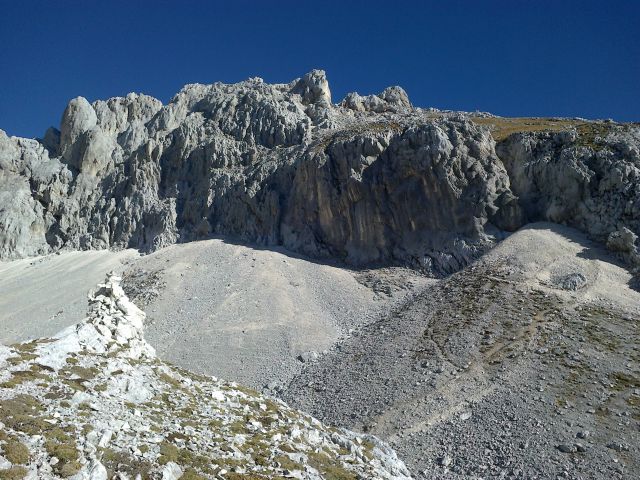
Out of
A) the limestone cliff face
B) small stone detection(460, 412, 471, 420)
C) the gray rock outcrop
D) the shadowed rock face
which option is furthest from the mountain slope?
the gray rock outcrop

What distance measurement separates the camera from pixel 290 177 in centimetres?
8681

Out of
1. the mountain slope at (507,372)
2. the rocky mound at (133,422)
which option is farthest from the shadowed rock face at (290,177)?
the rocky mound at (133,422)

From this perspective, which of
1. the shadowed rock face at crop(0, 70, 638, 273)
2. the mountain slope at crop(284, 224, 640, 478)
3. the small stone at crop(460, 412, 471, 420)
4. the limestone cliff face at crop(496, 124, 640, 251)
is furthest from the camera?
the shadowed rock face at crop(0, 70, 638, 273)

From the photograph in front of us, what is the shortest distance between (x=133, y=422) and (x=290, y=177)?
70057mm

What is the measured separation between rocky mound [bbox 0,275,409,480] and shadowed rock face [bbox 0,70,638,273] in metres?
43.4

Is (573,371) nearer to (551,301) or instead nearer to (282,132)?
(551,301)

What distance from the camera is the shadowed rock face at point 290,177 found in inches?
2596

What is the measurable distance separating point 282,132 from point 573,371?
73506mm

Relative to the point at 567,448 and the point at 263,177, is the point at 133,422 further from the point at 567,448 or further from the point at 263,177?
the point at 263,177

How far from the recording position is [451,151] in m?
70.8

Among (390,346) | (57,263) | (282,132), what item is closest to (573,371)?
(390,346)

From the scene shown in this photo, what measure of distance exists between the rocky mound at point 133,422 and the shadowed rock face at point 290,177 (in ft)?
142

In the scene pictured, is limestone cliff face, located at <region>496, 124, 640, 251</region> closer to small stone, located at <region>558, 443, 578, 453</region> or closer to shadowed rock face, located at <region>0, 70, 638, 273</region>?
shadowed rock face, located at <region>0, 70, 638, 273</region>

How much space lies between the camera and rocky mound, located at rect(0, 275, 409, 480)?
51.8 feet
